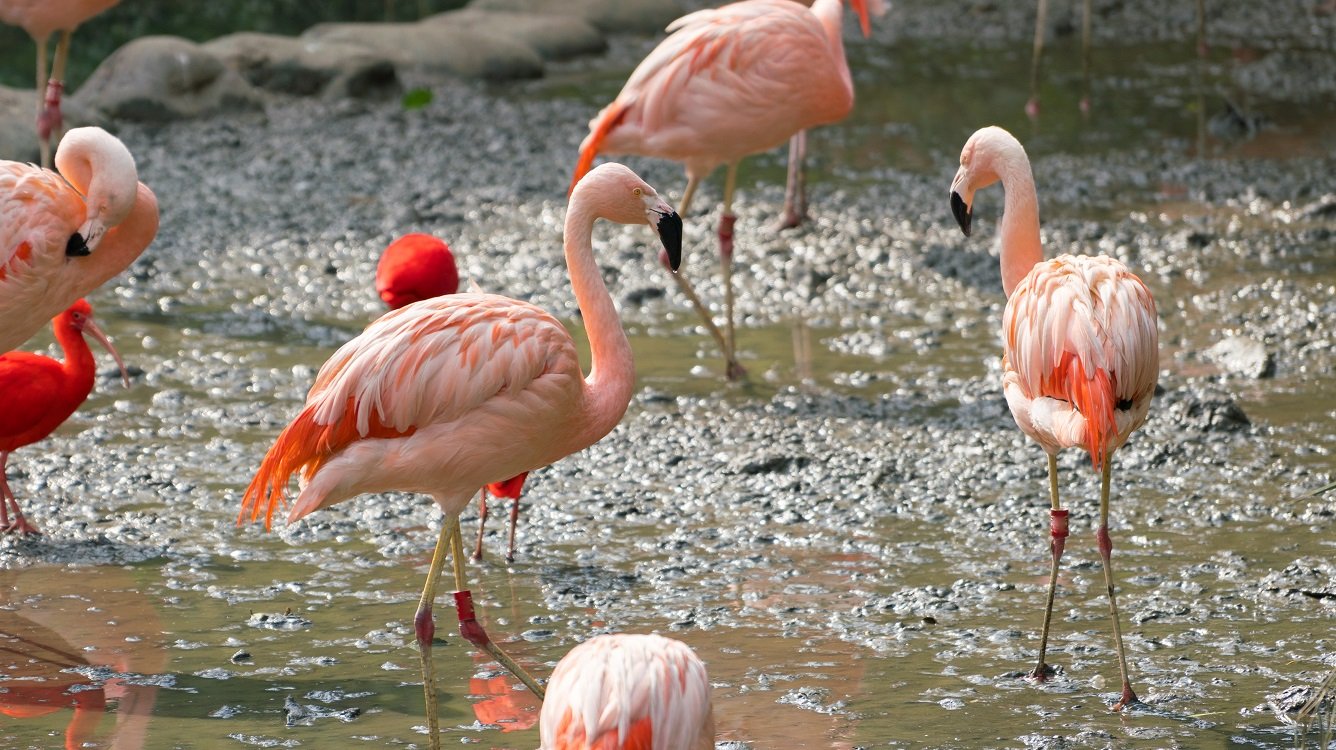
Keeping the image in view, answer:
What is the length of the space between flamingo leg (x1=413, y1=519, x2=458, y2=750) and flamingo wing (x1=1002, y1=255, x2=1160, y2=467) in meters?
1.39

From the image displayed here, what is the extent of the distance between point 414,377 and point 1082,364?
1.48 m

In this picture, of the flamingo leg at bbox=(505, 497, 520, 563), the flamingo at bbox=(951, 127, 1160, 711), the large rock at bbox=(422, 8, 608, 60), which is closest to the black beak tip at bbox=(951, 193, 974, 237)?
the flamingo at bbox=(951, 127, 1160, 711)

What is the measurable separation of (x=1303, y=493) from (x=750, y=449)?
1745mm

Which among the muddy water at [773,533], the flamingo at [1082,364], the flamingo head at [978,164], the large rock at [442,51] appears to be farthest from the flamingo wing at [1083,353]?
the large rock at [442,51]

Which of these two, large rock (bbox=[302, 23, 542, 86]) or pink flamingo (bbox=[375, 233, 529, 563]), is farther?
large rock (bbox=[302, 23, 542, 86])

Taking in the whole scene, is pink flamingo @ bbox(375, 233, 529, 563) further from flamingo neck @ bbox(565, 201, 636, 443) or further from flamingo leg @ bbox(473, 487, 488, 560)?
flamingo neck @ bbox(565, 201, 636, 443)

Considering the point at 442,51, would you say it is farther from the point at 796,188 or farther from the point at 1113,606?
the point at 1113,606

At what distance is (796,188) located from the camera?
802cm

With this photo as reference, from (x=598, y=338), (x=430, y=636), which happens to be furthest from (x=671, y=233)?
(x=430, y=636)

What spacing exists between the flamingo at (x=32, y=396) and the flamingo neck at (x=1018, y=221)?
266cm

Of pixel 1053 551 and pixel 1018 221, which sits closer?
pixel 1053 551

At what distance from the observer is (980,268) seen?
736 centimetres

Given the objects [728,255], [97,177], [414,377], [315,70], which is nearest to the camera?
[414,377]

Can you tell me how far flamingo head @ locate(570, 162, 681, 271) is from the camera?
12.6 feet
